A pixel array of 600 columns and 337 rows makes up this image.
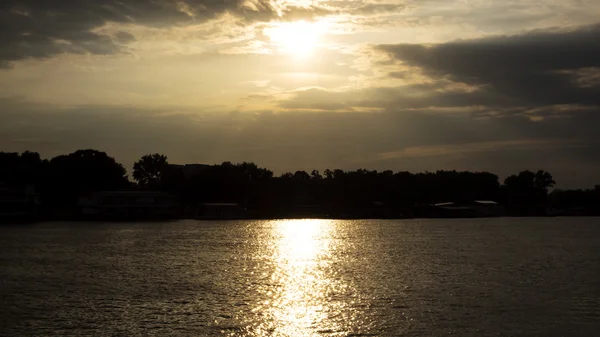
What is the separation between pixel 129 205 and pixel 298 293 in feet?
472

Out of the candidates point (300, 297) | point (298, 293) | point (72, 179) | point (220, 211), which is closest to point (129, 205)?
point (72, 179)

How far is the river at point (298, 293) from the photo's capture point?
33656 mm

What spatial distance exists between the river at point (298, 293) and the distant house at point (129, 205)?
3857 inches

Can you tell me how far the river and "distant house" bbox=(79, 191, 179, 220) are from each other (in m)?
98.0

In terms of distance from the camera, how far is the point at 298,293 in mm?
44656

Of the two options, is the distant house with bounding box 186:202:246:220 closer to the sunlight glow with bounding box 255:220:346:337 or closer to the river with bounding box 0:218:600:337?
the river with bounding box 0:218:600:337

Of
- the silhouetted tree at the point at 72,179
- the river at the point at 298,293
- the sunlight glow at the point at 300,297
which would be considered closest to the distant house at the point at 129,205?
the silhouetted tree at the point at 72,179

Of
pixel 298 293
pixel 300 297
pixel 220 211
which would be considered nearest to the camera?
pixel 300 297

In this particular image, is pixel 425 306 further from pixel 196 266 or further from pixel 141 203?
pixel 141 203

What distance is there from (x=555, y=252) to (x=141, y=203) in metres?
128

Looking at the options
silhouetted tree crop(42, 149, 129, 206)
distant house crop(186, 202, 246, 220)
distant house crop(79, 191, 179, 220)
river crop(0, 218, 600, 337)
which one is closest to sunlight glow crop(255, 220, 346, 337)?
river crop(0, 218, 600, 337)

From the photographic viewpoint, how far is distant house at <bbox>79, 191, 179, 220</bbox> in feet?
579

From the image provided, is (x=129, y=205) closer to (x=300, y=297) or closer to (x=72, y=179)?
(x=72, y=179)

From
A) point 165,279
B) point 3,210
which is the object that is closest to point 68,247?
point 165,279
